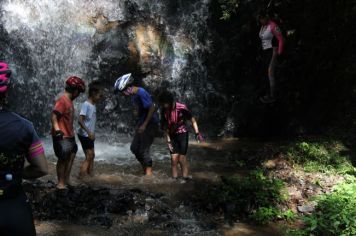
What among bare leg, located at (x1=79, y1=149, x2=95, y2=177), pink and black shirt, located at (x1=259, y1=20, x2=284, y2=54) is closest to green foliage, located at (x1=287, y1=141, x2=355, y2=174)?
pink and black shirt, located at (x1=259, y1=20, x2=284, y2=54)

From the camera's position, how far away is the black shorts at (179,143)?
786 centimetres

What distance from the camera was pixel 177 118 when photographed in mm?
7754

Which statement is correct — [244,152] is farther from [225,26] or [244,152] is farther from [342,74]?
[225,26]

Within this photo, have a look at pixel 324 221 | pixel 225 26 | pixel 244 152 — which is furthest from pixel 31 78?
pixel 324 221

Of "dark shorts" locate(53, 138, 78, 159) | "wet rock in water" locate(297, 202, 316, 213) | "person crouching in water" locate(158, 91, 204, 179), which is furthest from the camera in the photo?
"person crouching in water" locate(158, 91, 204, 179)

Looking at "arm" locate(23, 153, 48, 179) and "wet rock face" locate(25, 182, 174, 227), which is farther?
"wet rock face" locate(25, 182, 174, 227)

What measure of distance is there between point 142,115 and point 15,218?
16.1ft

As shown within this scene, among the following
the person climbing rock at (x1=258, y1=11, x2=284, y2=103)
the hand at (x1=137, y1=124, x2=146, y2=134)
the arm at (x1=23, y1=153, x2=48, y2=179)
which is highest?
the person climbing rock at (x1=258, y1=11, x2=284, y2=103)

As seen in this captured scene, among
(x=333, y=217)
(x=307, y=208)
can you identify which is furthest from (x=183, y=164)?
(x=333, y=217)

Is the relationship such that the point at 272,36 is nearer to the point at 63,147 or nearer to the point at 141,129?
the point at 141,129

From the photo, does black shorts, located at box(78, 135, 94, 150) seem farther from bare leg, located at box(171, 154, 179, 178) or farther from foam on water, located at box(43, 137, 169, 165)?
foam on water, located at box(43, 137, 169, 165)

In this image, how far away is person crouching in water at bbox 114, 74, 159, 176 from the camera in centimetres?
767

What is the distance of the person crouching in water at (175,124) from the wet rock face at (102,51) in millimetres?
5402

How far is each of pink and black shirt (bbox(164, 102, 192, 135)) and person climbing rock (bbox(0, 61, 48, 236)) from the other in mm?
4642
